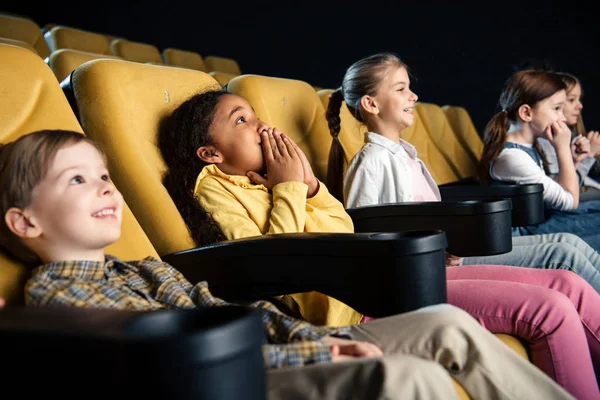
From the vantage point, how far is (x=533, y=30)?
520cm

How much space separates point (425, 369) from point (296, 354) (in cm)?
17

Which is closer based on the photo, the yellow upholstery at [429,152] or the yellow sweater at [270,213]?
the yellow sweater at [270,213]

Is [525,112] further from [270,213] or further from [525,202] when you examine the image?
[270,213]

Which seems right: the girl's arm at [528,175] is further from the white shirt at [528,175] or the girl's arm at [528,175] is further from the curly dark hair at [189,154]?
the curly dark hair at [189,154]

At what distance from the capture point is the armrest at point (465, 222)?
5.24 feet

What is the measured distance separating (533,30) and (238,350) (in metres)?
5.12

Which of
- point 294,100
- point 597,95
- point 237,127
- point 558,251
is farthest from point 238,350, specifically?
point 597,95

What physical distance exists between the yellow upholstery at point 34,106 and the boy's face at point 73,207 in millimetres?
189

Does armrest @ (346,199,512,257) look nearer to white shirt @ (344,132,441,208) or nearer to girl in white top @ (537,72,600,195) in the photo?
white shirt @ (344,132,441,208)

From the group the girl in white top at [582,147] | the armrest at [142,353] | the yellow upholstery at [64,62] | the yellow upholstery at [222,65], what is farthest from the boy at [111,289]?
the yellow upholstery at [222,65]

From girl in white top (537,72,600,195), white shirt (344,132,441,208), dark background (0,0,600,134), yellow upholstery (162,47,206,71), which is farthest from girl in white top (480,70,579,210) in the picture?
yellow upholstery (162,47,206,71)

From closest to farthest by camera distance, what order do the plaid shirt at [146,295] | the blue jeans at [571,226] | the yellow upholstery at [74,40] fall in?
the plaid shirt at [146,295], the blue jeans at [571,226], the yellow upholstery at [74,40]

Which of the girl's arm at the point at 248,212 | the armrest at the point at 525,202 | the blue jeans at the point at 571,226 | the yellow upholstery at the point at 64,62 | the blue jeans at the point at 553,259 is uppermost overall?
the yellow upholstery at the point at 64,62

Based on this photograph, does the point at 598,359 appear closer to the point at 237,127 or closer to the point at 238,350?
the point at 237,127
